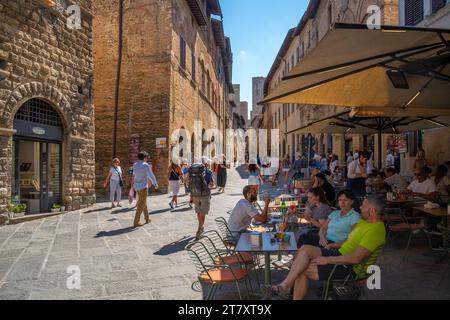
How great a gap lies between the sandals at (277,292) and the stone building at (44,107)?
629cm

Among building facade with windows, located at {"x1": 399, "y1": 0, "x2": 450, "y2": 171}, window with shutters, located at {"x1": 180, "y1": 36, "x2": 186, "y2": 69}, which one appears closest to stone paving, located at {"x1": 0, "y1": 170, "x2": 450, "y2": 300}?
building facade with windows, located at {"x1": 399, "y1": 0, "x2": 450, "y2": 171}

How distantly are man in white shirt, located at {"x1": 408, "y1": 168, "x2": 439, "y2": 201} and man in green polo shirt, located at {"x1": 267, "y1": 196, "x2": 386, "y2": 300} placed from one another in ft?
10.8

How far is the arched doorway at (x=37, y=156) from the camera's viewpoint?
325 inches

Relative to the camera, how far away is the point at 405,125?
26.6 feet

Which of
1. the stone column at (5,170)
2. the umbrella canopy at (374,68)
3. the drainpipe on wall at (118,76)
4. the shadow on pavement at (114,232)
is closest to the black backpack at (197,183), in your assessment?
the shadow on pavement at (114,232)

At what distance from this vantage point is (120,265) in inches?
191

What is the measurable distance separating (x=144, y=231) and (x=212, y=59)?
19397 mm

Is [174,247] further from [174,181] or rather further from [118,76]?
[118,76]

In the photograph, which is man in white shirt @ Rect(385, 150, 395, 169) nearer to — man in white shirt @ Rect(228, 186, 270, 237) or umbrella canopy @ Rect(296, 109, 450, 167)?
umbrella canopy @ Rect(296, 109, 450, 167)

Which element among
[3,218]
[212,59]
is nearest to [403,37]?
[3,218]

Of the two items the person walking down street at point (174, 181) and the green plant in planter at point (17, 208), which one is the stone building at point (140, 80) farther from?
the green plant in planter at point (17, 208)

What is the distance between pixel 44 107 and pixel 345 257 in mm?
8285

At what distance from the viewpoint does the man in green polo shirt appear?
10.5ft
